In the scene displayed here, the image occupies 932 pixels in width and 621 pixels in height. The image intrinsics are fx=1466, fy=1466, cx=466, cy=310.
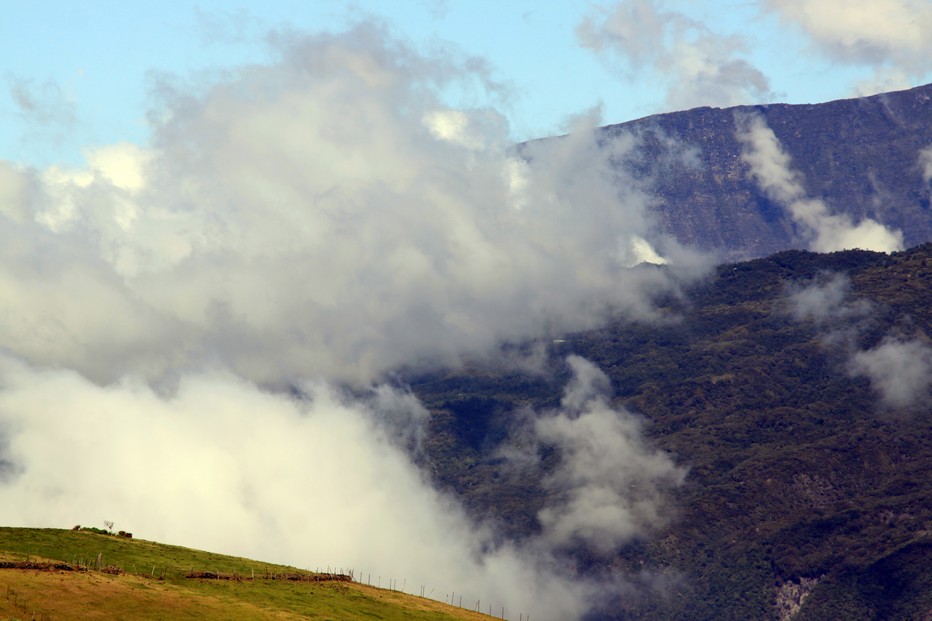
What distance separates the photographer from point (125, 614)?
648 ft

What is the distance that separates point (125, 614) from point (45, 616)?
13.0m

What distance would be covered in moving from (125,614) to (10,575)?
16.6 m

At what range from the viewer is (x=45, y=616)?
187 metres

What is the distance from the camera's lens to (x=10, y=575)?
19850cm

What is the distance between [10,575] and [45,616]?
14.0 m
